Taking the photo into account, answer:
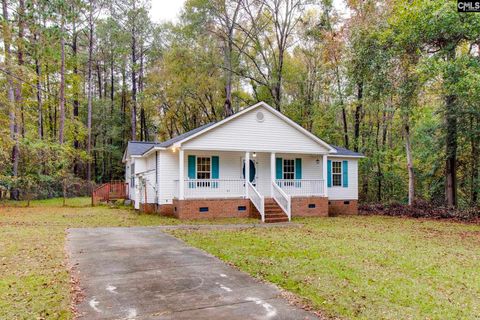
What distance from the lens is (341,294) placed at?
198 inches

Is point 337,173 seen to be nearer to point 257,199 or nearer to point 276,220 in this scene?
point 257,199

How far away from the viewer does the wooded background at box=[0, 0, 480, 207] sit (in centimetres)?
1441

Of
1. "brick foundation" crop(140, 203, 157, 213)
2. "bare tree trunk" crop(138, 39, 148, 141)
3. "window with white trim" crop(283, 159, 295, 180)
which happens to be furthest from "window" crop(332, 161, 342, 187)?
"bare tree trunk" crop(138, 39, 148, 141)

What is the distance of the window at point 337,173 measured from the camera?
61.9 ft

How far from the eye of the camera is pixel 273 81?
25.6 m

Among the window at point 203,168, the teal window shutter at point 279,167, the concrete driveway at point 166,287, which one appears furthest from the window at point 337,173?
the concrete driveway at point 166,287

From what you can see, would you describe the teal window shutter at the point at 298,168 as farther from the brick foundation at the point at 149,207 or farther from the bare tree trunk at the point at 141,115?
the bare tree trunk at the point at 141,115

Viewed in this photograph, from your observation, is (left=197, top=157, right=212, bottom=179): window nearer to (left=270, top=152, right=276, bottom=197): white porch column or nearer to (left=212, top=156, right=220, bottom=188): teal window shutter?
(left=212, top=156, right=220, bottom=188): teal window shutter

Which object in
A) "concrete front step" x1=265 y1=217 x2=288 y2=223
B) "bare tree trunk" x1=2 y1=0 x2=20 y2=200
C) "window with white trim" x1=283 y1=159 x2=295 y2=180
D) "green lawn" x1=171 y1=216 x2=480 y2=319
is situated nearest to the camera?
"green lawn" x1=171 y1=216 x2=480 y2=319

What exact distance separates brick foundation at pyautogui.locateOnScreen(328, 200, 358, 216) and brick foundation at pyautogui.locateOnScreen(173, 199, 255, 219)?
5273 mm

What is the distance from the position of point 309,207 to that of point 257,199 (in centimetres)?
314

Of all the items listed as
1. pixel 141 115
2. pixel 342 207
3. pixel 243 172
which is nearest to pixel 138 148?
pixel 243 172

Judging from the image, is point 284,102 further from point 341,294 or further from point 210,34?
point 341,294

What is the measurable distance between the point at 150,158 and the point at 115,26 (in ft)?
55.2
